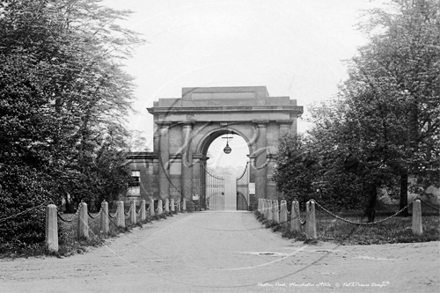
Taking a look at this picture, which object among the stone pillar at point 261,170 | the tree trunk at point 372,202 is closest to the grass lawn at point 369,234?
the tree trunk at point 372,202

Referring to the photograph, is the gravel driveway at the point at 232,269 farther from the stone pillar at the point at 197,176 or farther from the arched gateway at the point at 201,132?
the stone pillar at the point at 197,176

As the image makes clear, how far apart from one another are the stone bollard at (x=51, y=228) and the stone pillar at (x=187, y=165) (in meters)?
25.9

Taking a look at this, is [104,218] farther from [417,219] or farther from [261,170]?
[261,170]

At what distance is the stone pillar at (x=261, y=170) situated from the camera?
3784 cm

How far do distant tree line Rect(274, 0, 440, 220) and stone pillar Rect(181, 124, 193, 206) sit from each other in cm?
1632

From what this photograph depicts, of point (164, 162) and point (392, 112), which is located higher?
point (392, 112)

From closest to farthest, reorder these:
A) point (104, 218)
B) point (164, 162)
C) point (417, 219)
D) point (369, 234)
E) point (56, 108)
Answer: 1. point (417, 219)
2. point (369, 234)
3. point (104, 218)
4. point (56, 108)
5. point (164, 162)

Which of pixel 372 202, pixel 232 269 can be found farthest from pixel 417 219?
pixel 232 269

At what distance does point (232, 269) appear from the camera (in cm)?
984

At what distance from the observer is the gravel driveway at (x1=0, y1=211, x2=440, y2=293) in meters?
8.22

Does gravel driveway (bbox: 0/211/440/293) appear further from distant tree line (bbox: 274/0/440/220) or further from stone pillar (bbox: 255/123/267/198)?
stone pillar (bbox: 255/123/267/198)

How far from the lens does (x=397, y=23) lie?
21969mm

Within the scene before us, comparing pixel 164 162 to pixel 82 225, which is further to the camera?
pixel 164 162

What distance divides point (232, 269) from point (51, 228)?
4.62 m
